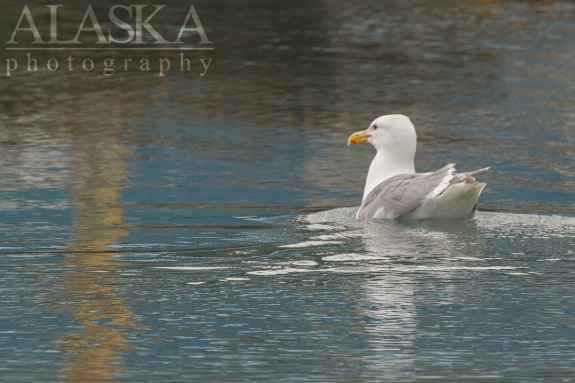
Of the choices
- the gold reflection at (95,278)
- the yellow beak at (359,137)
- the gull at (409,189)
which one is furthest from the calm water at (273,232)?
the yellow beak at (359,137)

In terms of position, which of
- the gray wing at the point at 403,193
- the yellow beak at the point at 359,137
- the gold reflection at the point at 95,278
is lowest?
the gold reflection at the point at 95,278

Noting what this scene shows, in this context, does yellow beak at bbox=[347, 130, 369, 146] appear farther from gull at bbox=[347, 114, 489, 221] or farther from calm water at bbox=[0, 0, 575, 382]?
calm water at bbox=[0, 0, 575, 382]

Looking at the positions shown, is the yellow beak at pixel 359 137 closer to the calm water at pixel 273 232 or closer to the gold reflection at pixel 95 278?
the calm water at pixel 273 232

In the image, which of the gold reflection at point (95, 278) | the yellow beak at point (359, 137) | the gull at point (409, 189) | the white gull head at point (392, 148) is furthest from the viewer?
the yellow beak at point (359, 137)

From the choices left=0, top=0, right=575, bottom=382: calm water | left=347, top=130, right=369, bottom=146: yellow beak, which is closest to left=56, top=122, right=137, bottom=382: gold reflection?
left=0, top=0, right=575, bottom=382: calm water

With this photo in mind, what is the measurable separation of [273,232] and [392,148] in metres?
1.55

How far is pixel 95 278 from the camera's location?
738 cm

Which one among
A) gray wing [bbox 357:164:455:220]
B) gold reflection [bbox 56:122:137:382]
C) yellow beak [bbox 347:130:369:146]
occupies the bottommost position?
gold reflection [bbox 56:122:137:382]

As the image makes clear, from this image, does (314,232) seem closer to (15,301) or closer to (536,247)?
(536,247)

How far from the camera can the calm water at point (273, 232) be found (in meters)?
5.84

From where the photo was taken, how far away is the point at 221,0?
34406mm

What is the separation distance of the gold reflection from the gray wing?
186cm

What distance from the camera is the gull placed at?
882 centimetres

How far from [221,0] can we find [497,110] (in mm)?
19408
